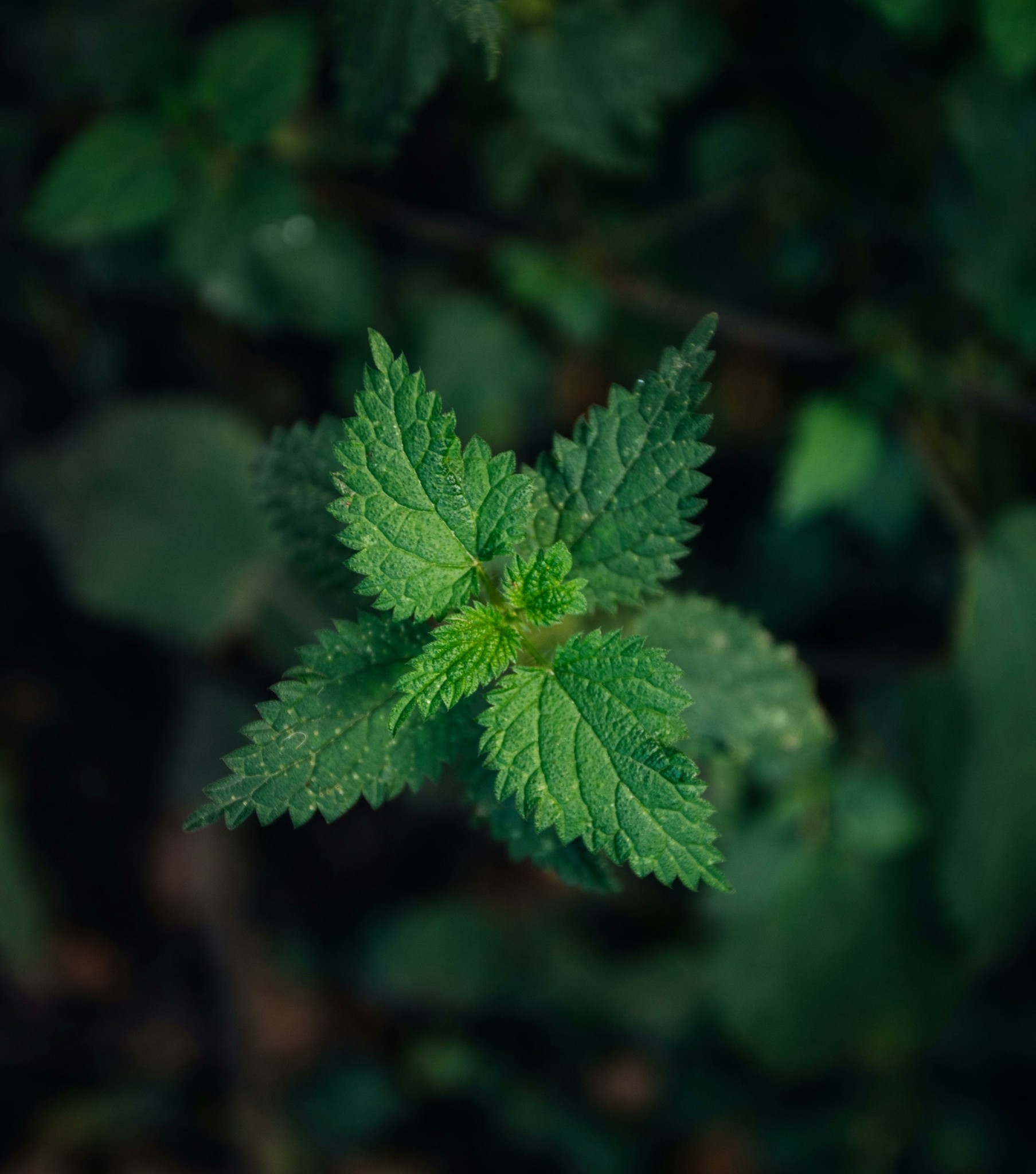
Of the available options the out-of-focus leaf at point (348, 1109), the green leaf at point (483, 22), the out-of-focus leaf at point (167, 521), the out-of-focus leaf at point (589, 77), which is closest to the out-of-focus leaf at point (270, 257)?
the out-of-focus leaf at point (167, 521)

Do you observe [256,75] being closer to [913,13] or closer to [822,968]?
[913,13]

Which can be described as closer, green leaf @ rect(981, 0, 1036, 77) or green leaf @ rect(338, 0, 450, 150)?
green leaf @ rect(338, 0, 450, 150)

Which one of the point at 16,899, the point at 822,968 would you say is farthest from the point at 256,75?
the point at 822,968

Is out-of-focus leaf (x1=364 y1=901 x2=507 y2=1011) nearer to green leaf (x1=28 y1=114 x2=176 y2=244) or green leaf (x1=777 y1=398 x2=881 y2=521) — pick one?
green leaf (x1=777 y1=398 x2=881 y2=521)

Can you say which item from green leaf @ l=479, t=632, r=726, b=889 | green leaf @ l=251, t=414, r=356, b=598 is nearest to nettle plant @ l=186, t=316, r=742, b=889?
green leaf @ l=479, t=632, r=726, b=889

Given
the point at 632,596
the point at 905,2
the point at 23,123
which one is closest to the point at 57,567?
the point at 23,123

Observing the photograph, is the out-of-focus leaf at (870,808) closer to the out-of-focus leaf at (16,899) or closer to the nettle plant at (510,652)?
the nettle plant at (510,652)

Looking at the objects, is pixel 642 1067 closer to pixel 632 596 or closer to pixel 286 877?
pixel 286 877
